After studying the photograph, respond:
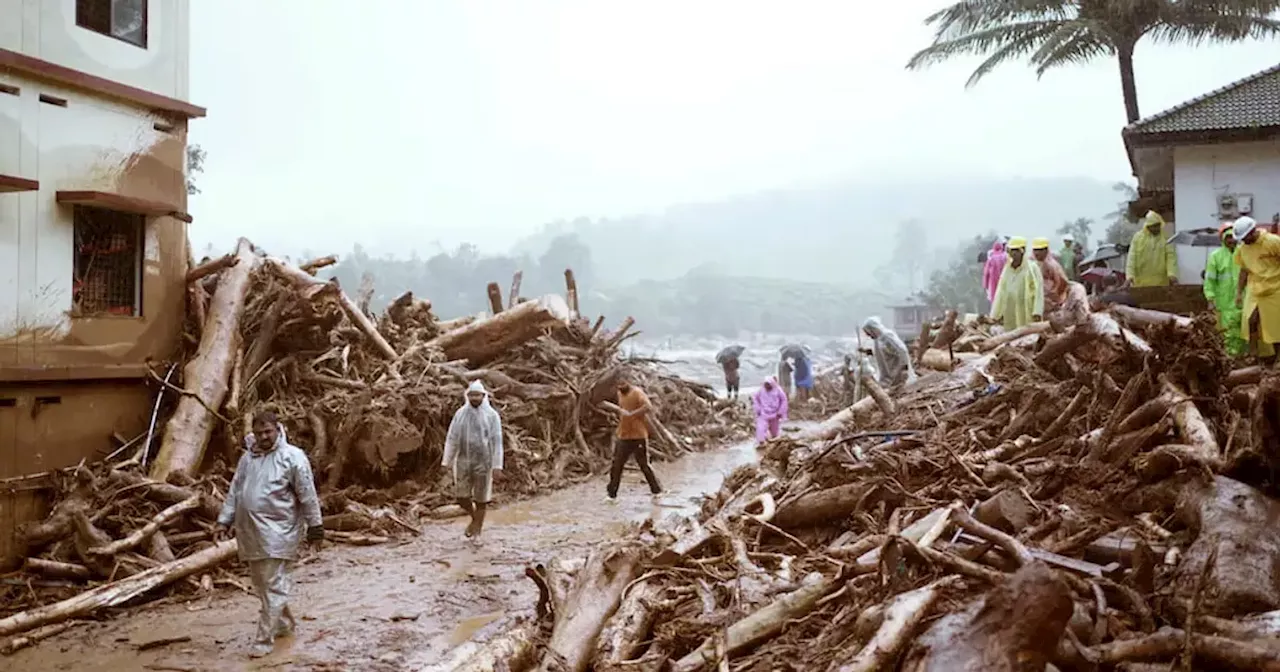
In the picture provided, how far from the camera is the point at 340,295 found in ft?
42.0

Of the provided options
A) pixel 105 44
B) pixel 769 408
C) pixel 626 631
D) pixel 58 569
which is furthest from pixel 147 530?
pixel 769 408

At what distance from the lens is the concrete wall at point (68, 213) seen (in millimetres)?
9469

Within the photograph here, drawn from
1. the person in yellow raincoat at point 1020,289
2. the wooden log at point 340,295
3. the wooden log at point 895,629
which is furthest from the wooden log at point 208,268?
the wooden log at point 895,629

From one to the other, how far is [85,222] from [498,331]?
6477 millimetres

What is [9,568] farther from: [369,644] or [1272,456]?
[1272,456]

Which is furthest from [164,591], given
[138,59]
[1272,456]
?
[1272,456]

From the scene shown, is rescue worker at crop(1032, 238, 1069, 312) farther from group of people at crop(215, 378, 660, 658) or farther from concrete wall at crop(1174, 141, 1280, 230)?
group of people at crop(215, 378, 660, 658)

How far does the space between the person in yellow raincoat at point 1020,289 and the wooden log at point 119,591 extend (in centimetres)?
967

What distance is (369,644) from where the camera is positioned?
21.6 feet

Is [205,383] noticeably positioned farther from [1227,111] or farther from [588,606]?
[1227,111]

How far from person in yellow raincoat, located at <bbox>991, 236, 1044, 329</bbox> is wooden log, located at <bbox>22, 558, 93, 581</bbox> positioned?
35.8ft

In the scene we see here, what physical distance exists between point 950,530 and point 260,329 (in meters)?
10.3

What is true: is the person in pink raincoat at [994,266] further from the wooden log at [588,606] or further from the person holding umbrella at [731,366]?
the person holding umbrella at [731,366]

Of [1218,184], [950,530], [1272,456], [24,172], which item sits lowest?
[950,530]
